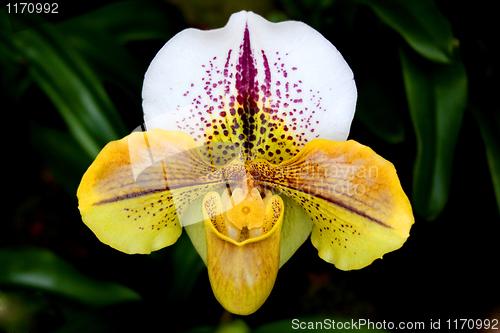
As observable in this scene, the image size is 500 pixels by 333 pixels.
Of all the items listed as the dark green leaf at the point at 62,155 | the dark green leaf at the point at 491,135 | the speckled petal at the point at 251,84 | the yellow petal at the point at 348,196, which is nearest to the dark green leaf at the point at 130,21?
the dark green leaf at the point at 62,155

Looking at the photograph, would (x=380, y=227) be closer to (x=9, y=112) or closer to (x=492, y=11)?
(x=492, y=11)

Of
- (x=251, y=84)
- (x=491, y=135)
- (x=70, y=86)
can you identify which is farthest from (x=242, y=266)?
(x=491, y=135)

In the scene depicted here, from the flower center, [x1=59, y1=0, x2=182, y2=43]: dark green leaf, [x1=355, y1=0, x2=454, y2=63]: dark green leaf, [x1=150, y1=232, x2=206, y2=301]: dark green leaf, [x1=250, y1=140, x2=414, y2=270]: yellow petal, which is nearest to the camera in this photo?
[x1=250, y1=140, x2=414, y2=270]: yellow petal

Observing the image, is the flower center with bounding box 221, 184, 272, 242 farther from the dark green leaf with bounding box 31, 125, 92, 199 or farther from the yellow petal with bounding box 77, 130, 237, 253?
the dark green leaf with bounding box 31, 125, 92, 199

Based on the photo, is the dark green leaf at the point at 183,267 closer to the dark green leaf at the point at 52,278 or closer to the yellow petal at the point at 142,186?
the dark green leaf at the point at 52,278

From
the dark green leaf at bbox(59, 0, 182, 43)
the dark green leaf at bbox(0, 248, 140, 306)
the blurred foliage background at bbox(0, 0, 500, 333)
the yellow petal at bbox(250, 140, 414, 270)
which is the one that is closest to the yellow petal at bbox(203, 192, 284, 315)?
the yellow petal at bbox(250, 140, 414, 270)

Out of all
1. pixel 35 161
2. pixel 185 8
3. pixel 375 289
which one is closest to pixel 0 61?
pixel 35 161

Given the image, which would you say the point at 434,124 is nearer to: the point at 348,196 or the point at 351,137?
the point at 351,137
